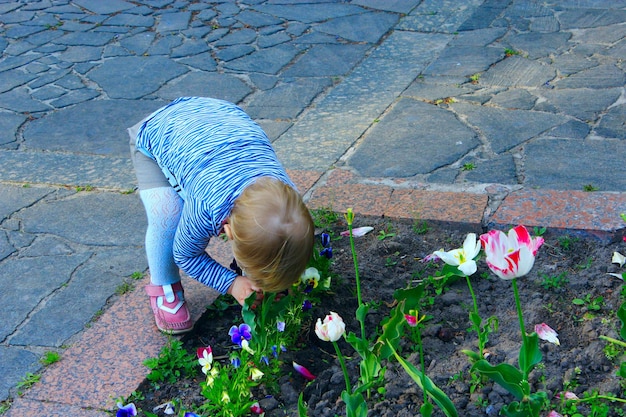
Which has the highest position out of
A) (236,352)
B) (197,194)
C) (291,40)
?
(197,194)

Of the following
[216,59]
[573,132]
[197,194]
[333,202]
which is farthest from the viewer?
[216,59]

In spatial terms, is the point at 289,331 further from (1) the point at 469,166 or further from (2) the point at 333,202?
(1) the point at 469,166

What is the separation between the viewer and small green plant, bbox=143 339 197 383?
7.15 ft

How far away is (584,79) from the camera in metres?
4.27

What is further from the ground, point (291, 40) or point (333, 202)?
point (333, 202)

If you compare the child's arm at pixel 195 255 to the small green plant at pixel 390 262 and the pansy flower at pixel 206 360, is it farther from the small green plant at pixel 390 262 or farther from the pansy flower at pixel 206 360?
the small green plant at pixel 390 262

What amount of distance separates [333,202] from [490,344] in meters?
1.03

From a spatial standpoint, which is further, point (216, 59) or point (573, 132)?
point (216, 59)

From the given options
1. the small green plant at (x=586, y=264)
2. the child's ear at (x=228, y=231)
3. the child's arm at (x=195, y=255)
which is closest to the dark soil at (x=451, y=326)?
the small green plant at (x=586, y=264)

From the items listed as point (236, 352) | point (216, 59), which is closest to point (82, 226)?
point (236, 352)

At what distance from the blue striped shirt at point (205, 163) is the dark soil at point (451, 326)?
28 cm

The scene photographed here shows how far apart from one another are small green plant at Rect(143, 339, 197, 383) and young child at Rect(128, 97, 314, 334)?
3.8 inches

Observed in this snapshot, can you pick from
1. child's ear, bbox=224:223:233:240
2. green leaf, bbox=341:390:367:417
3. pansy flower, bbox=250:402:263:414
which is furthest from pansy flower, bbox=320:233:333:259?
green leaf, bbox=341:390:367:417

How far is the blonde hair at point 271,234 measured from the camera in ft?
6.13
